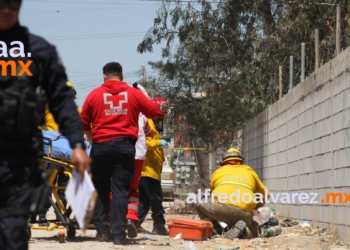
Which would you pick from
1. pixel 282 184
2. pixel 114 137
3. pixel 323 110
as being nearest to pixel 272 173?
pixel 282 184

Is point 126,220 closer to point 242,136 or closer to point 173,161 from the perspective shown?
point 242,136

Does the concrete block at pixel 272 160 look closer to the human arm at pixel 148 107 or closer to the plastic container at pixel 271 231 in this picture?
the plastic container at pixel 271 231

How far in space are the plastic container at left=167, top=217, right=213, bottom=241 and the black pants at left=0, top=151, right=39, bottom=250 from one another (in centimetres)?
581

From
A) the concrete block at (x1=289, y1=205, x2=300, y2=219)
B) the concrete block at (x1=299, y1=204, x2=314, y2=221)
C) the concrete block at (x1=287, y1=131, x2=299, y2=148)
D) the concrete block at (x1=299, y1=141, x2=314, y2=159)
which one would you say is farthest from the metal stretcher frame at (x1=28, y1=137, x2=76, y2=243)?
the concrete block at (x1=287, y1=131, x2=299, y2=148)

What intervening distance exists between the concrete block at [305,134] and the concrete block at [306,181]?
515 millimetres

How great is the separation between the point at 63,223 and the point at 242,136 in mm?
14269

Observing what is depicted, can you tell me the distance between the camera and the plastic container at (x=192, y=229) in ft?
31.5

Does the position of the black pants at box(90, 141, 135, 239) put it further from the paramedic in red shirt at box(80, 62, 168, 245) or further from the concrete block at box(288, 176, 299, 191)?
the concrete block at box(288, 176, 299, 191)

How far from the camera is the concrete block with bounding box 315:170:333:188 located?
10.4 m

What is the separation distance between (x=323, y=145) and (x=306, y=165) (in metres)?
1.44

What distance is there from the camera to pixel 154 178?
10.8 m

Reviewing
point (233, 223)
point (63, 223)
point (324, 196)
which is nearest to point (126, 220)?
point (63, 223)

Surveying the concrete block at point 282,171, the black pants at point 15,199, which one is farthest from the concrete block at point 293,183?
the black pants at point 15,199

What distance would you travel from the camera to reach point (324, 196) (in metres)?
10.8
